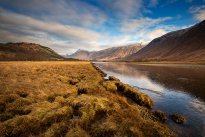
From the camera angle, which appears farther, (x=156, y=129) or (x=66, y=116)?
(x=66, y=116)

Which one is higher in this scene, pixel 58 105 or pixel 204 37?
pixel 204 37

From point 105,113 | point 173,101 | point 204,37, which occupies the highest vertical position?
point 204,37

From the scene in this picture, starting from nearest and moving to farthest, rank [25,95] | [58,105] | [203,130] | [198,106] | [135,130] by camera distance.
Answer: [135,130], [203,130], [58,105], [25,95], [198,106]

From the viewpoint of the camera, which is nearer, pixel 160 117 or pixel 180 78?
pixel 160 117

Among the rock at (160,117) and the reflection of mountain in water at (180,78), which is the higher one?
the rock at (160,117)

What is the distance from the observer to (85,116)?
1072 cm

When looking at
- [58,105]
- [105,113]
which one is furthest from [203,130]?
[58,105]

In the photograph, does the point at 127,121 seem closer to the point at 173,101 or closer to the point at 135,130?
the point at 135,130

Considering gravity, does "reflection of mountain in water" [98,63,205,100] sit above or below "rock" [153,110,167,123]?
below

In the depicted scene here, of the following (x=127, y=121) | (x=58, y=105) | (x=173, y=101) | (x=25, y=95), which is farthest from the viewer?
→ (x=173, y=101)

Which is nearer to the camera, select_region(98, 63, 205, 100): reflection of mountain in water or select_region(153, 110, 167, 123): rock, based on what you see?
select_region(153, 110, 167, 123): rock

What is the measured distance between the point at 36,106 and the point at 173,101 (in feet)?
54.5

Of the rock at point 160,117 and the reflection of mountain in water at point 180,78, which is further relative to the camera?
the reflection of mountain in water at point 180,78

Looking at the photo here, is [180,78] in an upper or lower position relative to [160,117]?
lower
